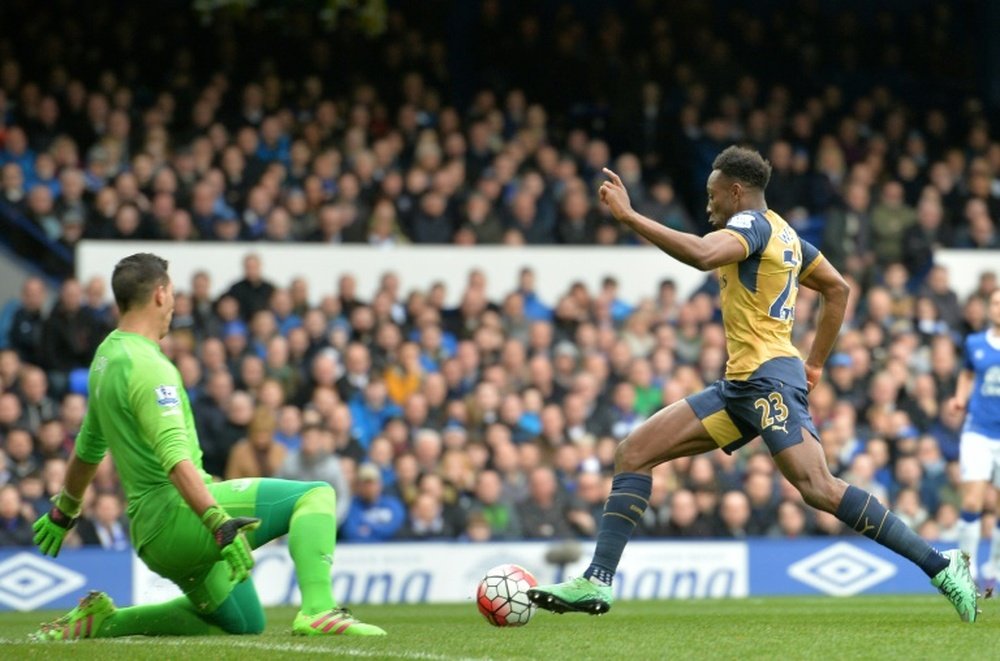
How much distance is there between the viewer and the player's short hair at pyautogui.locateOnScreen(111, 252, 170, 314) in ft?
25.0

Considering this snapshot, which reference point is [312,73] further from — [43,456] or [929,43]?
[929,43]

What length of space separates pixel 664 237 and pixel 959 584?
2197 millimetres

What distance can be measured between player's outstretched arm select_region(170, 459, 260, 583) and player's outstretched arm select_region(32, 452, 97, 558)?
950 mm

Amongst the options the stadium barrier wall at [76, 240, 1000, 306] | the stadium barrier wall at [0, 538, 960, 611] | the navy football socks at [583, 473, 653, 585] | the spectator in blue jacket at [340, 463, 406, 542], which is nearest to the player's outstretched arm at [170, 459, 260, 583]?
the navy football socks at [583, 473, 653, 585]

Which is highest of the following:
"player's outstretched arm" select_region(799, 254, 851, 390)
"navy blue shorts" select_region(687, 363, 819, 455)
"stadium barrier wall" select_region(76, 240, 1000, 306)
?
"stadium barrier wall" select_region(76, 240, 1000, 306)

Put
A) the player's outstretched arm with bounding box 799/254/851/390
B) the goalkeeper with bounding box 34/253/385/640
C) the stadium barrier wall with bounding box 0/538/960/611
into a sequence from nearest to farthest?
the goalkeeper with bounding box 34/253/385/640 < the player's outstretched arm with bounding box 799/254/851/390 < the stadium barrier wall with bounding box 0/538/960/611

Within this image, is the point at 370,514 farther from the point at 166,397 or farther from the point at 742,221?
the point at 166,397

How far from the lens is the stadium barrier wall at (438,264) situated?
53.5 ft

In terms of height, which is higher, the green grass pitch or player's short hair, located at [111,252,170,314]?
player's short hair, located at [111,252,170,314]

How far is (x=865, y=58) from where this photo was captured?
23109 mm

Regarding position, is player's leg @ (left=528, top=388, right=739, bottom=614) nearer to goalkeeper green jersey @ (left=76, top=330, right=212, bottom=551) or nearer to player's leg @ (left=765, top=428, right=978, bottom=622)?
player's leg @ (left=765, top=428, right=978, bottom=622)

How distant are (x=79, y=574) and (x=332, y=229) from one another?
463cm

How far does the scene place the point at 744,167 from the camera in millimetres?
8445

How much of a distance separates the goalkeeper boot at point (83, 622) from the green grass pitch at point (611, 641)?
0.50 feet
